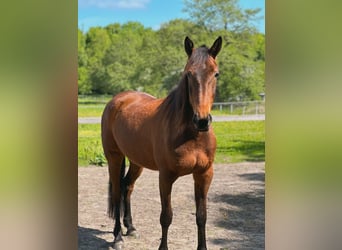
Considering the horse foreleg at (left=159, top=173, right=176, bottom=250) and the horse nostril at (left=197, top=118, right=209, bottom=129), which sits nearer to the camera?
the horse nostril at (left=197, top=118, right=209, bottom=129)

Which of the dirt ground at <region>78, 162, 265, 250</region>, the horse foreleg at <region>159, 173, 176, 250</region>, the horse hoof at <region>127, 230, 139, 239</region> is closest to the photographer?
the horse foreleg at <region>159, 173, 176, 250</region>

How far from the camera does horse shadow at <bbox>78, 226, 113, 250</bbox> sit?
162 centimetres

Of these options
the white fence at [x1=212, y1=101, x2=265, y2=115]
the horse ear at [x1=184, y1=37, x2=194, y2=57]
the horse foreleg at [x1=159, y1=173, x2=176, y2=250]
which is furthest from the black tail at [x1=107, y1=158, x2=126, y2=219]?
the horse ear at [x1=184, y1=37, x2=194, y2=57]

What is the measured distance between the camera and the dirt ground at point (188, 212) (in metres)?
1.67

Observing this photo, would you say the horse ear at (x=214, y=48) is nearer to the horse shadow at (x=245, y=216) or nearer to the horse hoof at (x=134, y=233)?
the horse shadow at (x=245, y=216)

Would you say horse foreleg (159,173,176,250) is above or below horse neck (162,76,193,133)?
below

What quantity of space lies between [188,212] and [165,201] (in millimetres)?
266

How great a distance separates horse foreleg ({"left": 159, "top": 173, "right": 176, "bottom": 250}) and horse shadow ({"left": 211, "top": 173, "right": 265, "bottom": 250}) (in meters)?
0.22

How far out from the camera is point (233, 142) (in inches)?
68.4

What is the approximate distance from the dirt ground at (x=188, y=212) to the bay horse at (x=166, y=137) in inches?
2.3

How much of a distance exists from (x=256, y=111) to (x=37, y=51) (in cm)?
98

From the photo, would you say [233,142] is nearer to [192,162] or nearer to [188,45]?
[192,162]

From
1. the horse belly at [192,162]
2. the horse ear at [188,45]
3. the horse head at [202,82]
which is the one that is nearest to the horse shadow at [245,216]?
the horse belly at [192,162]

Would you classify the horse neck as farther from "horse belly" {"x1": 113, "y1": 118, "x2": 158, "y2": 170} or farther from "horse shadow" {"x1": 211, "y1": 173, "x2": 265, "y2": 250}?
"horse shadow" {"x1": 211, "y1": 173, "x2": 265, "y2": 250}
